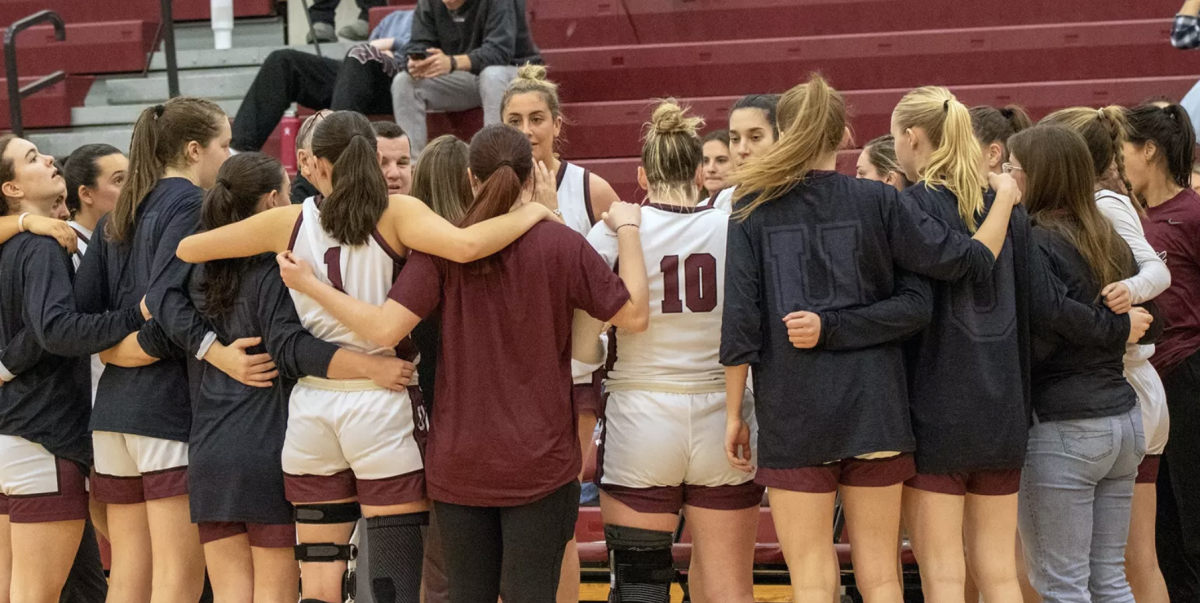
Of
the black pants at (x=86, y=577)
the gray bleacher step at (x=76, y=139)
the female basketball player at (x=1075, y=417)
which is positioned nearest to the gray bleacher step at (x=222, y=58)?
the gray bleacher step at (x=76, y=139)

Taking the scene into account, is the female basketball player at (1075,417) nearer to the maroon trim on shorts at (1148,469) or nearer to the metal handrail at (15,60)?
the maroon trim on shorts at (1148,469)

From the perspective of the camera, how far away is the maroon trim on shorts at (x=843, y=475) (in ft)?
9.20

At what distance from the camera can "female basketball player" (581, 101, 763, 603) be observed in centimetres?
298

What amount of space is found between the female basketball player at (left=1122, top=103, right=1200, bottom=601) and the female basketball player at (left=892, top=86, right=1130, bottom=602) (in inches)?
28.9

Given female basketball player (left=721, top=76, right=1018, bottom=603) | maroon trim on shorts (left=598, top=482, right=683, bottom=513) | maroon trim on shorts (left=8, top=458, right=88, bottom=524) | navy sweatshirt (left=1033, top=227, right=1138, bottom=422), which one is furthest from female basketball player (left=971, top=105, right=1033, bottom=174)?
maroon trim on shorts (left=8, top=458, right=88, bottom=524)

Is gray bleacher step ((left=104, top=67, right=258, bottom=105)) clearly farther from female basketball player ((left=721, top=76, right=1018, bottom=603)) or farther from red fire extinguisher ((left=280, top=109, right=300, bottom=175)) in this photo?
female basketball player ((left=721, top=76, right=1018, bottom=603))

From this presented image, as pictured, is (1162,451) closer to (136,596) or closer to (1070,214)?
(1070,214)

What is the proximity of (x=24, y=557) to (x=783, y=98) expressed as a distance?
2406 millimetres

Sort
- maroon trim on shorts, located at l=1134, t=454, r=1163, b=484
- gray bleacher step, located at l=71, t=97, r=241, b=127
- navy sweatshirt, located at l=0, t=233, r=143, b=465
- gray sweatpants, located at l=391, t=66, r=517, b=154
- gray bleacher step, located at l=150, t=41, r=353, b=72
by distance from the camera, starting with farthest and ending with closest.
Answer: gray bleacher step, located at l=150, t=41, r=353, b=72, gray bleacher step, located at l=71, t=97, r=241, b=127, gray sweatpants, located at l=391, t=66, r=517, b=154, maroon trim on shorts, located at l=1134, t=454, r=1163, b=484, navy sweatshirt, located at l=0, t=233, r=143, b=465

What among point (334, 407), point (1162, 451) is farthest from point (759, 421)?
point (1162, 451)

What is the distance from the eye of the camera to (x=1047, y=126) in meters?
3.13

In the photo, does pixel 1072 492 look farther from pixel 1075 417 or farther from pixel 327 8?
pixel 327 8

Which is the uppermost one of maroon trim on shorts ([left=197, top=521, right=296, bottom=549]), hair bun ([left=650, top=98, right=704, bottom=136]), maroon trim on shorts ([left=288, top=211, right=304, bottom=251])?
hair bun ([left=650, top=98, right=704, bottom=136])

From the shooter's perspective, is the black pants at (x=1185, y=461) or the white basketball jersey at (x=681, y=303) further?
the black pants at (x=1185, y=461)
